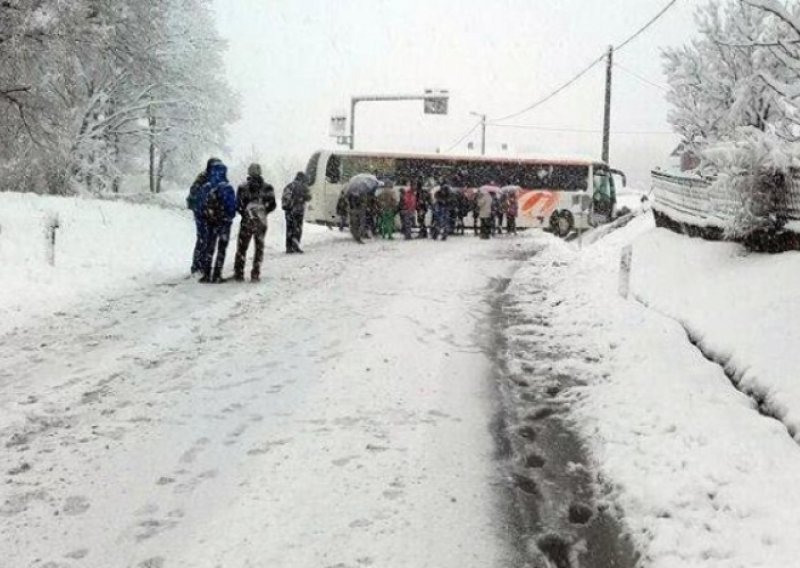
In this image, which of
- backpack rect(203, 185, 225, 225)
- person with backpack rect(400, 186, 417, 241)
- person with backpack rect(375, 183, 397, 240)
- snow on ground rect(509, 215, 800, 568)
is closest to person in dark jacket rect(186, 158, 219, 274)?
backpack rect(203, 185, 225, 225)

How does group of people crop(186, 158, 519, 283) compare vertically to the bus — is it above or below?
below

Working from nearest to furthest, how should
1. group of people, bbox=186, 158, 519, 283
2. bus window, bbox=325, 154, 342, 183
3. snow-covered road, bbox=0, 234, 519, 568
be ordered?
snow-covered road, bbox=0, 234, 519, 568 → group of people, bbox=186, 158, 519, 283 → bus window, bbox=325, 154, 342, 183

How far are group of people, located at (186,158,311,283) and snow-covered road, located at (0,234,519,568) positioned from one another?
8.38 feet

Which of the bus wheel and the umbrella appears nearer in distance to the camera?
the umbrella

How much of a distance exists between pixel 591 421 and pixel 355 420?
6.00 ft

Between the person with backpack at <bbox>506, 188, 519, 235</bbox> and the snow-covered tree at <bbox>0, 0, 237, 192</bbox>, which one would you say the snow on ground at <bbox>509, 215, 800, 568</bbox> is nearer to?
the snow-covered tree at <bbox>0, 0, 237, 192</bbox>

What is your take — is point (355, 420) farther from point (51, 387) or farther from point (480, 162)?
point (480, 162)

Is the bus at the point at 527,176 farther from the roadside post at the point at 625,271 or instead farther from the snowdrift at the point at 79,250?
the roadside post at the point at 625,271

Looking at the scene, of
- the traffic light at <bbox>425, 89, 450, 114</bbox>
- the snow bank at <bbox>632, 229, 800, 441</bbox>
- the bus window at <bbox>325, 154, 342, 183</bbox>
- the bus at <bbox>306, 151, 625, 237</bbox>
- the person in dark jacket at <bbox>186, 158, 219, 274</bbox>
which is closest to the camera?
the snow bank at <bbox>632, 229, 800, 441</bbox>

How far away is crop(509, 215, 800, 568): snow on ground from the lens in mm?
3844

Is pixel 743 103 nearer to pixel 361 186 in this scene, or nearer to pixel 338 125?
pixel 361 186

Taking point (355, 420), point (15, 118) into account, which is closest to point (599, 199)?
point (15, 118)

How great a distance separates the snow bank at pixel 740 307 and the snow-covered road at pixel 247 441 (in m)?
2.36

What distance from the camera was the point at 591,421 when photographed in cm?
570
